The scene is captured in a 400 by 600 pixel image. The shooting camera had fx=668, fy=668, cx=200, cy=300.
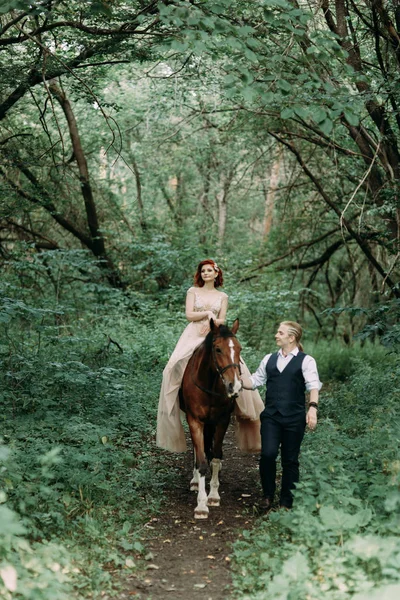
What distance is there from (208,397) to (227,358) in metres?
0.88

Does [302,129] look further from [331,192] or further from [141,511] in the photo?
[141,511]

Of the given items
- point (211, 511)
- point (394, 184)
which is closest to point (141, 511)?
point (211, 511)

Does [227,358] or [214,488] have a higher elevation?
[227,358]

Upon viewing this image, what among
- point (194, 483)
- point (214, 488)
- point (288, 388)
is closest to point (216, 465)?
point (214, 488)

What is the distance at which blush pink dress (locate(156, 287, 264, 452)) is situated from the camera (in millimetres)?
7418

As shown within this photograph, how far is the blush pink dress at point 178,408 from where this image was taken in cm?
742

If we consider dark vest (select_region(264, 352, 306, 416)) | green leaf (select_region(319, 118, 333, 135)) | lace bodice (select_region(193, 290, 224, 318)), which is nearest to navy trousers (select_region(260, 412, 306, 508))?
dark vest (select_region(264, 352, 306, 416))

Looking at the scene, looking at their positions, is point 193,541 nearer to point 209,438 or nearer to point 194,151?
point 209,438

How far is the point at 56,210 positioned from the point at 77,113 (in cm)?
299

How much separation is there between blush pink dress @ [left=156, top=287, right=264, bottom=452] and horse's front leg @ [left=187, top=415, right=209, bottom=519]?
410 mm

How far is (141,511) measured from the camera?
6.56 metres

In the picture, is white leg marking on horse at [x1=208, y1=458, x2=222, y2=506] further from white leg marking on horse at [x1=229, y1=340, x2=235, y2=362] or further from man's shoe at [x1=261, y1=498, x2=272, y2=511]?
white leg marking on horse at [x1=229, y1=340, x2=235, y2=362]

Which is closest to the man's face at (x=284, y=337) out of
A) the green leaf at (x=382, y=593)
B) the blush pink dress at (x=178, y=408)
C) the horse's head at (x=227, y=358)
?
the horse's head at (x=227, y=358)

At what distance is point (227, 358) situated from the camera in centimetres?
621
